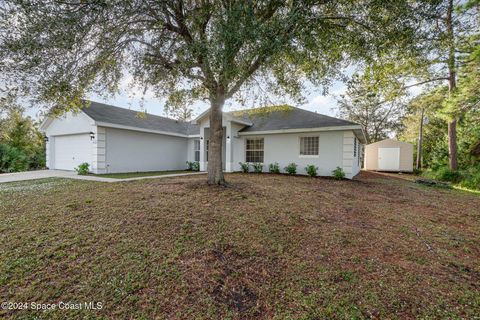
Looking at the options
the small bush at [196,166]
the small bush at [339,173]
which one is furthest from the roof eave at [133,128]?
the small bush at [339,173]

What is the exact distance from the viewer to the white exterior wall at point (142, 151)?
12.4 meters

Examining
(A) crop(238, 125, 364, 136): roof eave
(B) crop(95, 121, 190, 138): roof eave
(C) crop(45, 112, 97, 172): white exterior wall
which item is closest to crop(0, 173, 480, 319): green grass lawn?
(A) crop(238, 125, 364, 136): roof eave

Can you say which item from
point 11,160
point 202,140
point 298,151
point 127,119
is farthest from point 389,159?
point 11,160

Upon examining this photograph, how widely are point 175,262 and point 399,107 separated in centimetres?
3458

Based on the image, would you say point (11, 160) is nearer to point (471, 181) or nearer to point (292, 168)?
point (292, 168)

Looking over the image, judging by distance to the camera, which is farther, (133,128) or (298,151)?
(133,128)

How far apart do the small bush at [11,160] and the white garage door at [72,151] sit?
8.56ft

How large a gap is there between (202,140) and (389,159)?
17575 millimetres

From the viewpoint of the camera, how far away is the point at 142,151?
14008mm

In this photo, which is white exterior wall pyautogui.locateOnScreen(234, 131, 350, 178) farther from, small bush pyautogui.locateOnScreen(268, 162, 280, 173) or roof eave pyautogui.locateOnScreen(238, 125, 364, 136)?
roof eave pyautogui.locateOnScreen(238, 125, 364, 136)

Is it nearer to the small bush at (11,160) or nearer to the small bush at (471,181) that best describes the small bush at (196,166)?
the small bush at (11,160)

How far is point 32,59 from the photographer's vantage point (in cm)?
459

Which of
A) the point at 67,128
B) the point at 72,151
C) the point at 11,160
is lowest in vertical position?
the point at 11,160

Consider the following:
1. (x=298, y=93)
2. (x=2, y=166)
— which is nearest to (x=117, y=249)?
(x=298, y=93)
